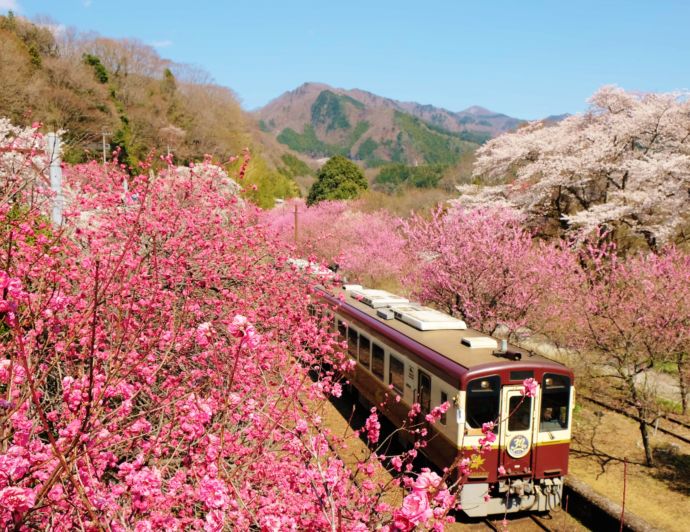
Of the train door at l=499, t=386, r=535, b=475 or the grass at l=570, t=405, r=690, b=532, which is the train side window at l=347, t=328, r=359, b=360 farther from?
the grass at l=570, t=405, r=690, b=532

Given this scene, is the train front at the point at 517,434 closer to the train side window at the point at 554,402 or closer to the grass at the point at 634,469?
the train side window at the point at 554,402

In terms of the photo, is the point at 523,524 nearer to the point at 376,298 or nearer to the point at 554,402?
the point at 554,402

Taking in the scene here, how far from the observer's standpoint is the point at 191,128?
50406 millimetres

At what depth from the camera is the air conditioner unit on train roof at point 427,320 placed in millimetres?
10336

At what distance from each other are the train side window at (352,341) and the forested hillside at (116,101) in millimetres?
12398

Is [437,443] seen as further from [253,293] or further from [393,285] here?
[393,285]

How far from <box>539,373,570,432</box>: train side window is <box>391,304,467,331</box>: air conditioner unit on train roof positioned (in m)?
2.15

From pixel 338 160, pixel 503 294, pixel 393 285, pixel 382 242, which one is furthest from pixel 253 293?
pixel 338 160

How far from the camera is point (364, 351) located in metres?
12.3

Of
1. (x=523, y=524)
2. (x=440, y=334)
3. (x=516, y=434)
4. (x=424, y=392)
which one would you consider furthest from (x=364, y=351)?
(x=523, y=524)

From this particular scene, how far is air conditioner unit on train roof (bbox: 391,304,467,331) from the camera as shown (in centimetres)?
1034

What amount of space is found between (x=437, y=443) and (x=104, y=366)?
5420mm

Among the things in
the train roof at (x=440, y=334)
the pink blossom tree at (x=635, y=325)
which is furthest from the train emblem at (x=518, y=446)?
the pink blossom tree at (x=635, y=325)

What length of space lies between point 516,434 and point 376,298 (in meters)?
5.19
